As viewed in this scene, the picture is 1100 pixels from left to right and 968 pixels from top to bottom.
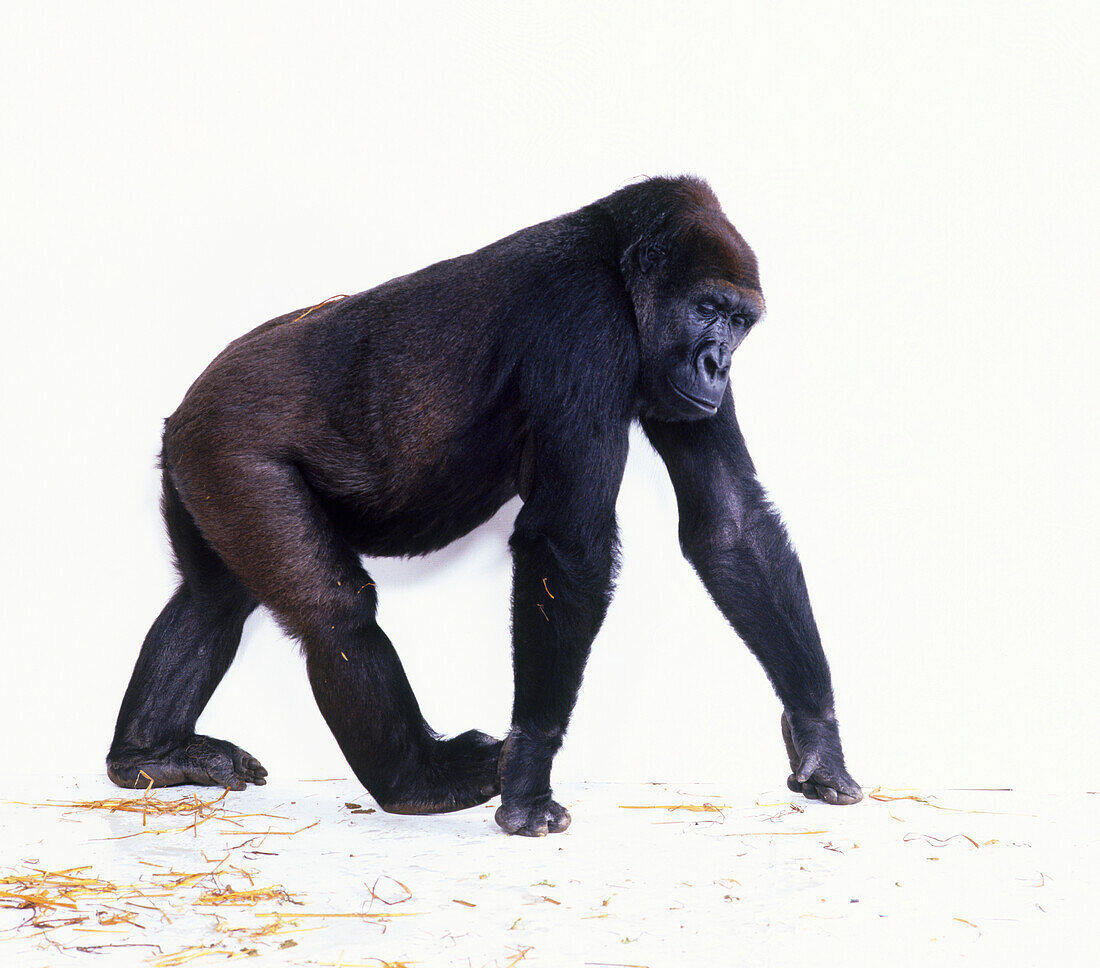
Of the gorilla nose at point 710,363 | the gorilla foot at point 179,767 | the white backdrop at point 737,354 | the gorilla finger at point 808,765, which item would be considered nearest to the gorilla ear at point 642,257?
the gorilla nose at point 710,363

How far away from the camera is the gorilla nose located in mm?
3547

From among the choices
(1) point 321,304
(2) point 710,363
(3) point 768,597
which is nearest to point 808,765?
(3) point 768,597

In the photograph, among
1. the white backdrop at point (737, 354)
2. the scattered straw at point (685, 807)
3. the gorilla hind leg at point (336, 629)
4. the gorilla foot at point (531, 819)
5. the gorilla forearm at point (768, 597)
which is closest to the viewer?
the gorilla foot at point (531, 819)

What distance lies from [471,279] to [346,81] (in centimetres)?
133

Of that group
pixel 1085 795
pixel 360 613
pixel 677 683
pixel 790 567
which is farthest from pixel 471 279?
pixel 1085 795

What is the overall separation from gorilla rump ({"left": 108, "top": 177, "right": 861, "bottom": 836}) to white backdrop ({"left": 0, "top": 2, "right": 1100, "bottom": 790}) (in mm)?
573

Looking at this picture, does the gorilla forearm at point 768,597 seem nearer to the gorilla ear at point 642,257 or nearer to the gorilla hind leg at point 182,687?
the gorilla ear at point 642,257

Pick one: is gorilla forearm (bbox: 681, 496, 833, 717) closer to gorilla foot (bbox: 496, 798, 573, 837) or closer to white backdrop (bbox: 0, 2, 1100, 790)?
white backdrop (bbox: 0, 2, 1100, 790)

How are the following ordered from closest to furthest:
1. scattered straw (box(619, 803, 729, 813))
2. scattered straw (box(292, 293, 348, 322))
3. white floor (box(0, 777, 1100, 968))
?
1. white floor (box(0, 777, 1100, 968))
2. scattered straw (box(619, 803, 729, 813))
3. scattered straw (box(292, 293, 348, 322))

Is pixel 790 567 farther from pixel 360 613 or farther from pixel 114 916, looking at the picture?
pixel 114 916

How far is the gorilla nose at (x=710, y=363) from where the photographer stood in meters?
3.55

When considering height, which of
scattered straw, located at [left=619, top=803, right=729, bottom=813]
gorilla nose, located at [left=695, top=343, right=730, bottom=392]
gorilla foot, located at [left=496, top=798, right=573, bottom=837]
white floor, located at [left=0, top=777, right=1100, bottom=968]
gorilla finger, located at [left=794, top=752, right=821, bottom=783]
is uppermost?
gorilla nose, located at [left=695, top=343, right=730, bottom=392]

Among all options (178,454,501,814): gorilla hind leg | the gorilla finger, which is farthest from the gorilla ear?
the gorilla finger

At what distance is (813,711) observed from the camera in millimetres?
3764
